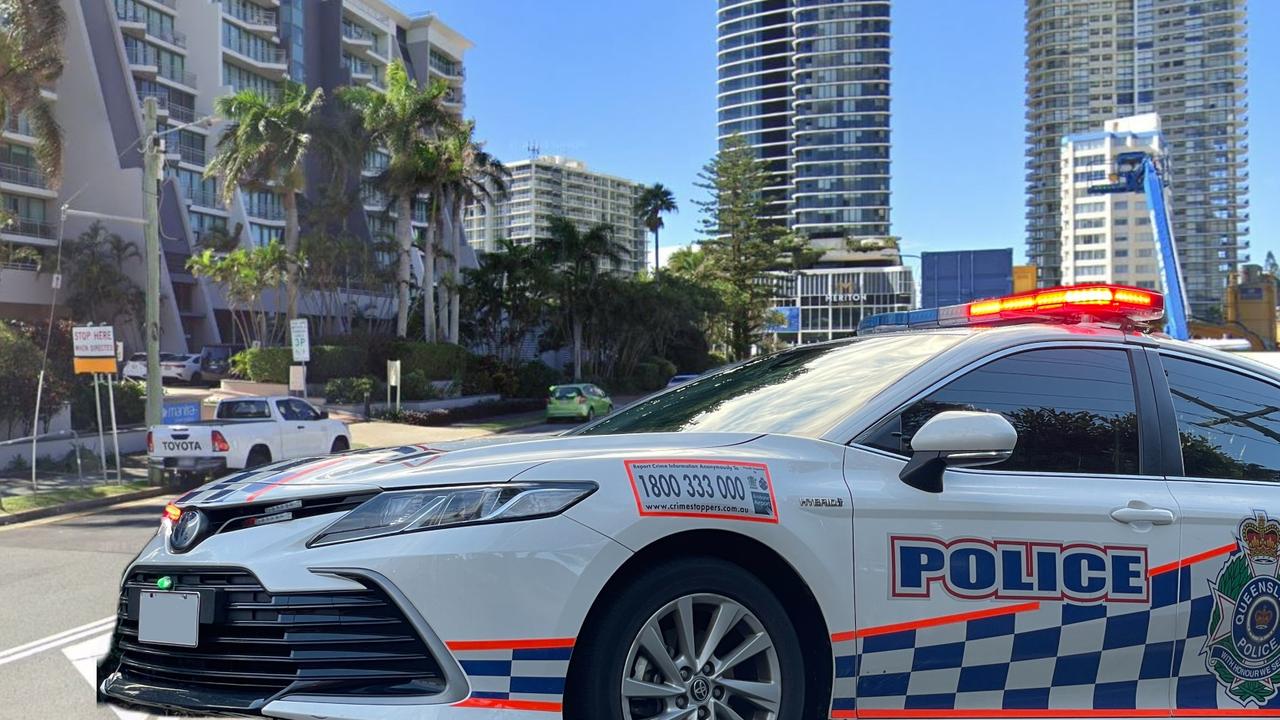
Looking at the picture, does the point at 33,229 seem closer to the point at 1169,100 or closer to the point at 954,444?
the point at 954,444

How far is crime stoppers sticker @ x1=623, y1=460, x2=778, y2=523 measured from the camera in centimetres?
274

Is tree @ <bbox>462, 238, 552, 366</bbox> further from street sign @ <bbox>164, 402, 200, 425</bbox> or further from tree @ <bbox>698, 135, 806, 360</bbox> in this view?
street sign @ <bbox>164, 402, 200, 425</bbox>

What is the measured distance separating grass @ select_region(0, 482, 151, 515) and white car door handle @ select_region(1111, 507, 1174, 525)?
14791 millimetres

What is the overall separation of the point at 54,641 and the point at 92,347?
11.8 m

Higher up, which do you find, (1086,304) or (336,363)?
Answer: (1086,304)

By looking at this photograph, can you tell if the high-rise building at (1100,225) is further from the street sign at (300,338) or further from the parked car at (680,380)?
the street sign at (300,338)

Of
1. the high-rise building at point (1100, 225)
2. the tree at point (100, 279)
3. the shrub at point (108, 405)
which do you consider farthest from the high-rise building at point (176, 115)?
the high-rise building at point (1100, 225)

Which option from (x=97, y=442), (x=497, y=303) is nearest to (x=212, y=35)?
(x=497, y=303)

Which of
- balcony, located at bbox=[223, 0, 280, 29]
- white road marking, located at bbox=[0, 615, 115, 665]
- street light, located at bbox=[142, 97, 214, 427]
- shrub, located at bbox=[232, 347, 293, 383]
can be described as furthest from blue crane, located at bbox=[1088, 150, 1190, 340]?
balcony, located at bbox=[223, 0, 280, 29]

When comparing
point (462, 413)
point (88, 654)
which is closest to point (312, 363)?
point (462, 413)

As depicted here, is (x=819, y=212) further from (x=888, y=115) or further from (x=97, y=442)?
(x=97, y=442)

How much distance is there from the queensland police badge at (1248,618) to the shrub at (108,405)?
78.1 ft

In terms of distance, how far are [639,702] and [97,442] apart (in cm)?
2131

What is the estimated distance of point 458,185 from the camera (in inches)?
1638
